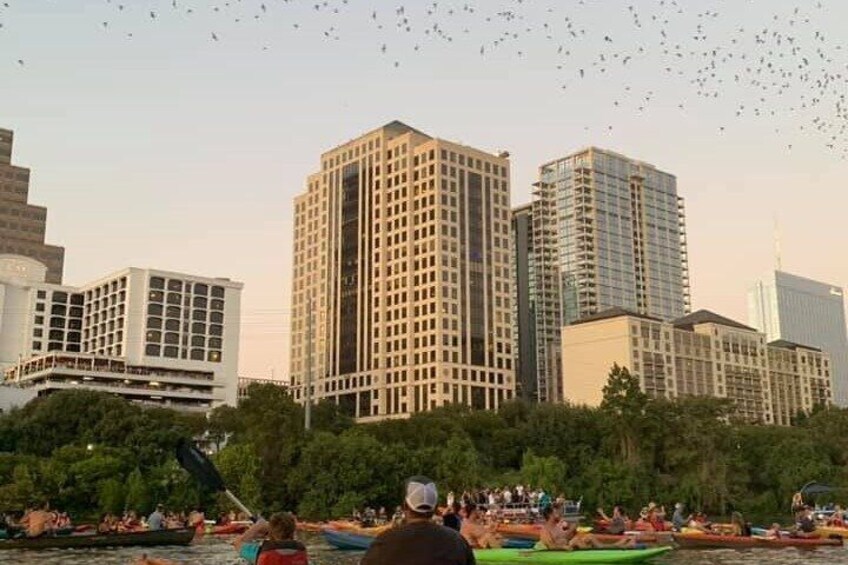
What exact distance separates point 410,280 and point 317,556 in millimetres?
125424

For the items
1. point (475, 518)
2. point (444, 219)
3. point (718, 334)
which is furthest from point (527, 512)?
point (718, 334)

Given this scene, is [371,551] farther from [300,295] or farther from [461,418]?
[300,295]

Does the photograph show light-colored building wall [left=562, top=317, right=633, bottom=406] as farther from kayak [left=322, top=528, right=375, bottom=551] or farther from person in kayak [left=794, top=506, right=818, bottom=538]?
kayak [left=322, top=528, right=375, bottom=551]

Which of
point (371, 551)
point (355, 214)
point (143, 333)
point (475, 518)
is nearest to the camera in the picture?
point (371, 551)

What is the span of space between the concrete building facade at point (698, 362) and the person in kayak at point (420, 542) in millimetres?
150322

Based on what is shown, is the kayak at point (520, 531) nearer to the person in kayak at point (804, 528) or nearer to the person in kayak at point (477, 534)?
the person in kayak at point (477, 534)

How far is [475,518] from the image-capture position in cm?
2591

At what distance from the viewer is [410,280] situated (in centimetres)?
15875

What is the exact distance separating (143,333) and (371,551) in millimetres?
153911

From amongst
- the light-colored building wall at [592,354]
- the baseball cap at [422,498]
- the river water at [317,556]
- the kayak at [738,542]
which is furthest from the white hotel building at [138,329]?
the baseball cap at [422,498]

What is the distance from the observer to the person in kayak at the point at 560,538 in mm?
26047

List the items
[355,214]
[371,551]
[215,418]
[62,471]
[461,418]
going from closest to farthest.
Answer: [371,551], [62,471], [461,418], [215,418], [355,214]

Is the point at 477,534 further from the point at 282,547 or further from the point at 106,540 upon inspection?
the point at 282,547

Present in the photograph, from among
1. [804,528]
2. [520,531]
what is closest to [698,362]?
[804,528]
